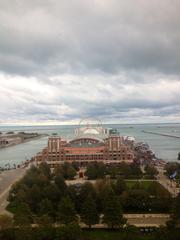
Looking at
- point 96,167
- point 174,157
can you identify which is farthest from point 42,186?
point 174,157

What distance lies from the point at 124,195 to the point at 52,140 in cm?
2887

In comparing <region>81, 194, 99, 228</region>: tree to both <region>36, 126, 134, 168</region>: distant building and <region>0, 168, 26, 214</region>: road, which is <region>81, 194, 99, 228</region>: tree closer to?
<region>0, 168, 26, 214</region>: road

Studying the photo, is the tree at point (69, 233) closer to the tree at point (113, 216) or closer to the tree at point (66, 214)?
the tree at point (66, 214)

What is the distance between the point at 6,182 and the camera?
35.0 meters

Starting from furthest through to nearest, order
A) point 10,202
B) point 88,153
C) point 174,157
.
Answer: point 174,157
point 88,153
point 10,202

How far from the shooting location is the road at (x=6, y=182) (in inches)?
989

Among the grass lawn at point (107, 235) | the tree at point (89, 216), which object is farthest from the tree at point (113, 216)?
the tree at point (89, 216)

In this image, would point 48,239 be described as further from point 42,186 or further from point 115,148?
point 115,148

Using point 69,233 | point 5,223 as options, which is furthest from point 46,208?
point 69,233

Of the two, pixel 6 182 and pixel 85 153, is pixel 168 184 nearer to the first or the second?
pixel 6 182

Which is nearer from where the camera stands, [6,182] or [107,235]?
[107,235]

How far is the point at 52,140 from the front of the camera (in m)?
50.4

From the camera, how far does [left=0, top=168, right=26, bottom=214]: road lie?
989 inches

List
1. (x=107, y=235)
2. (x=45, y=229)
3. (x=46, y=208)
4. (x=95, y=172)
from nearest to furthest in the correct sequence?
(x=45, y=229) → (x=107, y=235) → (x=46, y=208) → (x=95, y=172)
